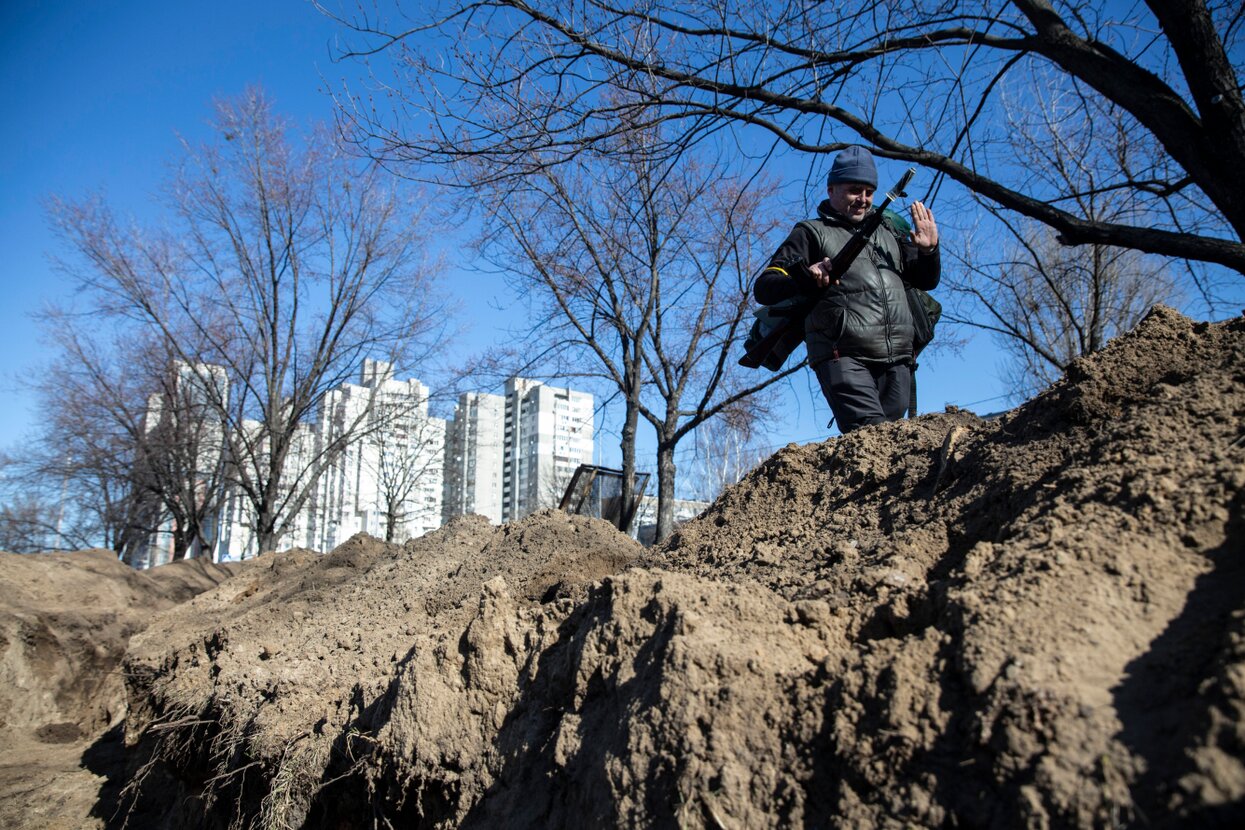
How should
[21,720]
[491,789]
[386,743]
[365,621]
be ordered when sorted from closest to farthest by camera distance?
[491,789]
[386,743]
[365,621]
[21,720]

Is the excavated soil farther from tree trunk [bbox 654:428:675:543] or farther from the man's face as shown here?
tree trunk [bbox 654:428:675:543]

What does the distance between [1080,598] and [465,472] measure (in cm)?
3849

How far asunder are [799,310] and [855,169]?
74 cm

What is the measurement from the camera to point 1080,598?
162 cm

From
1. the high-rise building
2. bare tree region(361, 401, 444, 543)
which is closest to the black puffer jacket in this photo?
the high-rise building

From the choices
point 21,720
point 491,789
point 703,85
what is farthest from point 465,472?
point 491,789

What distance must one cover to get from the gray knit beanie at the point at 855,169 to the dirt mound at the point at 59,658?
20.8 ft

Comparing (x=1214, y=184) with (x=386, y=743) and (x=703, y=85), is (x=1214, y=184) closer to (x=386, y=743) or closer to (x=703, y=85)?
(x=703, y=85)

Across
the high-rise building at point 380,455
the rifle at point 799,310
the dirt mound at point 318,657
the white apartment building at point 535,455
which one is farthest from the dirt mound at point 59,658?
the white apartment building at point 535,455

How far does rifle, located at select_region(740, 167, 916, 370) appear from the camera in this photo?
375cm

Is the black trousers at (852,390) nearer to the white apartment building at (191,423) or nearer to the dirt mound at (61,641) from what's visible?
the dirt mound at (61,641)

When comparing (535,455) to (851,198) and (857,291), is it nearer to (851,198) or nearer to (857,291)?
(851,198)

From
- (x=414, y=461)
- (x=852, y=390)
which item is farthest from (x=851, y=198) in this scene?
(x=414, y=461)

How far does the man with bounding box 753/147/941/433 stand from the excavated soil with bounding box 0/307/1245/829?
0.71m
